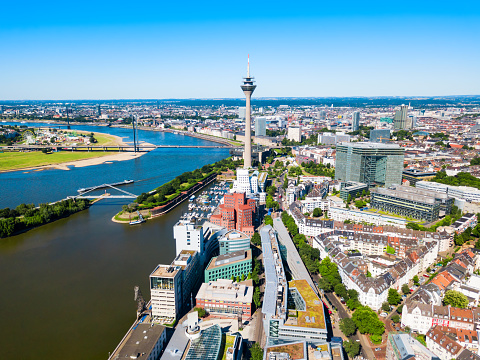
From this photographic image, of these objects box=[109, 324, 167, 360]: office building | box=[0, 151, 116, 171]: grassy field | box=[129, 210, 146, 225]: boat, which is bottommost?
box=[129, 210, 146, 225]: boat

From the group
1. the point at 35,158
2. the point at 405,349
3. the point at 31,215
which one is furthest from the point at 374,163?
the point at 35,158

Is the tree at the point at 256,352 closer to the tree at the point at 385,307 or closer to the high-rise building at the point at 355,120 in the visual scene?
the tree at the point at 385,307

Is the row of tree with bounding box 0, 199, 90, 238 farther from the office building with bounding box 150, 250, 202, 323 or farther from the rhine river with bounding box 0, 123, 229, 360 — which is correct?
the office building with bounding box 150, 250, 202, 323

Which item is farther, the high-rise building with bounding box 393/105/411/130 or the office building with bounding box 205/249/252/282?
the high-rise building with bounding box 393/105/411/130

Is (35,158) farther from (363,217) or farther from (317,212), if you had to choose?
(363,217)

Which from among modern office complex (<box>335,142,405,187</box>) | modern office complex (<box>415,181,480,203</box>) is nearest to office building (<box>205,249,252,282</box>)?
modern office complex (<box>335,142,405,187</box>)

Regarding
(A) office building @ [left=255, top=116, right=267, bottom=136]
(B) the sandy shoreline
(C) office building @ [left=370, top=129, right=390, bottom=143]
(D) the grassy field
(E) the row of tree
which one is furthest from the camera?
(A) office building @ [left=255, top=116, right=267, bottom=136]

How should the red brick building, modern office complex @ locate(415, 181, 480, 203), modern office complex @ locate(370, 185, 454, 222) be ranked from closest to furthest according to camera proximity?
1. the red brick building
2. modern office complex @ locate(370, 185, 454, 222)
3. modern office complex @ locate(415, 181, 480, 203)

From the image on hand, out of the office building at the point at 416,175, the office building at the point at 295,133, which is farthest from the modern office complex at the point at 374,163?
the office building at the point at 295,133

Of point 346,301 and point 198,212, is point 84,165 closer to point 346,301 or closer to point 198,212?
point 198,212
